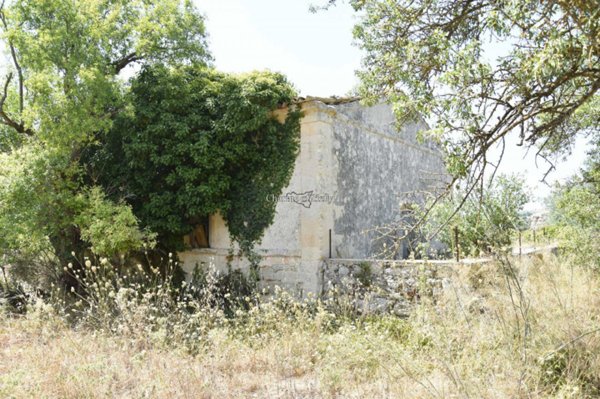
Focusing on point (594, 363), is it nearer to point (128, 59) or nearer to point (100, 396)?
point (100, 396)

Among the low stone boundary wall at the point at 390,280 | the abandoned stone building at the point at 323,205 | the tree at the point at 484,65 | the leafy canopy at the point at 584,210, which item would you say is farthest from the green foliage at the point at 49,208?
the leafy canopy at the point at 584,210

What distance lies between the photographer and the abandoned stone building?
912 centimetres

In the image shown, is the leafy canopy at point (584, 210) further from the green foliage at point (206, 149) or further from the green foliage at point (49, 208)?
the green foliage at point (49, 208)

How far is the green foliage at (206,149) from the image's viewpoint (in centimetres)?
942

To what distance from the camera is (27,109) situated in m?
8.62

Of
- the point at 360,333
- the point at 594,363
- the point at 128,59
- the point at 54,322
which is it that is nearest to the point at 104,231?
the point at 54,322

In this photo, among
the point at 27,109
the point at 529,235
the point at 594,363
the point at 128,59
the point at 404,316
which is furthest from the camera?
the point at 529,235

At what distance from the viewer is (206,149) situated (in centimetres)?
932

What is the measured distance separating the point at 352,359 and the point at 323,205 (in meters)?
4.14

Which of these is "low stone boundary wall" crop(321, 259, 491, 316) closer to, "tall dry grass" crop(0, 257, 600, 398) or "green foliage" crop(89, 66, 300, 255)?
"tall dry grass" crop(0, 257, 600, 398)

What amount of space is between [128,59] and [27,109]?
116 inches

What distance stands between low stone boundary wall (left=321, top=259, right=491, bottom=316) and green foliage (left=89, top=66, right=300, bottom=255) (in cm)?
209

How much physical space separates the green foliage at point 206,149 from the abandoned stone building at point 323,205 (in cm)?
37

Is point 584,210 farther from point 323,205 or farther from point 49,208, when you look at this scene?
point 49,208
